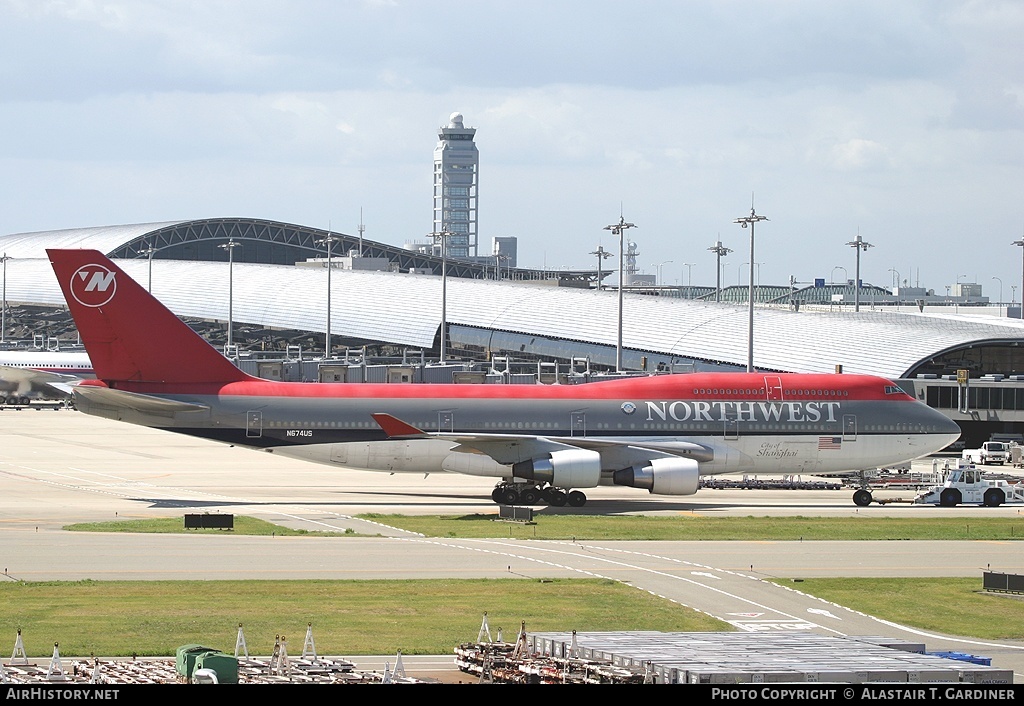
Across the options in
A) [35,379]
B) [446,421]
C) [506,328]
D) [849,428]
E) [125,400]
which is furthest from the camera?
[506,328]

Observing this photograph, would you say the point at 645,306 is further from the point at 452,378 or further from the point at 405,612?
the point at 405,612

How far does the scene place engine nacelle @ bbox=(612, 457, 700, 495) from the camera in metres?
48.5

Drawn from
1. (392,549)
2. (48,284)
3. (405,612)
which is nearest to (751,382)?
(392,549)

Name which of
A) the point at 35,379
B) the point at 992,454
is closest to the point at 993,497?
the point at 992,454

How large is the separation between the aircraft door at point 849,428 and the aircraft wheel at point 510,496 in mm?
13447

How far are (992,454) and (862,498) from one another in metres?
26.4

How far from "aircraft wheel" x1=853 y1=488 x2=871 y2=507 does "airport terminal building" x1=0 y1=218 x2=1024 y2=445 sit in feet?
94.9

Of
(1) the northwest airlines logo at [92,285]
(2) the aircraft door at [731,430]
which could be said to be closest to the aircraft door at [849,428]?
(2) the aircraft door at [731,430]

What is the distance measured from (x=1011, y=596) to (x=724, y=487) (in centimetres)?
2757

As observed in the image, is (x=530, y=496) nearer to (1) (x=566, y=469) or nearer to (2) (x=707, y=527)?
(1) (x=566, y=469)

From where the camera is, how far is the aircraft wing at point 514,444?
4819cm

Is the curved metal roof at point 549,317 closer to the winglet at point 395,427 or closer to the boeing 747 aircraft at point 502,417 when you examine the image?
the boeing 747 aircraft at point 502,417

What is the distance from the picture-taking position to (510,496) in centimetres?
4978

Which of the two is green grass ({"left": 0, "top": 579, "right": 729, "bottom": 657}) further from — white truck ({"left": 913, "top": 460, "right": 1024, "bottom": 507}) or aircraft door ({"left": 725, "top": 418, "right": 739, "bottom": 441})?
white truck ({"left": 913, "top": 460, "right": 1024, "bottom": 507})
